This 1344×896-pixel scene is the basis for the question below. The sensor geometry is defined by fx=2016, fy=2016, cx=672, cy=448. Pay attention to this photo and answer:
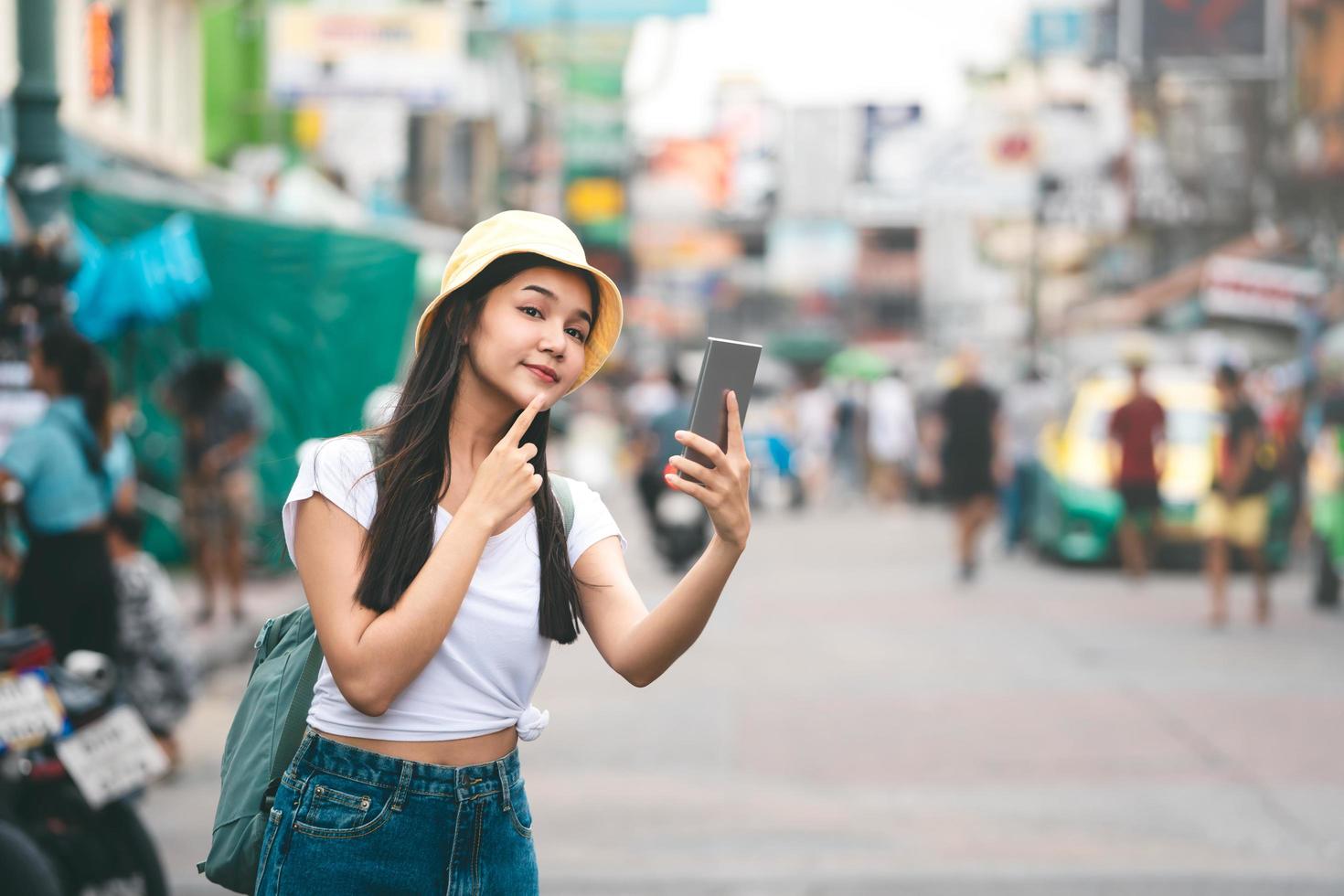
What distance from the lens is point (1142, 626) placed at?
46.6ft

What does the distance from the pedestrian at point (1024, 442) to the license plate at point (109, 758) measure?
15.7 metres

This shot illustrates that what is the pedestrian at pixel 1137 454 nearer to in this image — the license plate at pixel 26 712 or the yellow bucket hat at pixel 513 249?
the license plate at pixel 26 712

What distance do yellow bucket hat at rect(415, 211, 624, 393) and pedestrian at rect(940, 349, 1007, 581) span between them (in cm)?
1460

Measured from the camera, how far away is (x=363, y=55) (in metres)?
20.2

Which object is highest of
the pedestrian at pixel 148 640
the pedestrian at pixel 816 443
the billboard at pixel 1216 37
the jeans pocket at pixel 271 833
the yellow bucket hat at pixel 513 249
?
the billboard at pixel 1216 37

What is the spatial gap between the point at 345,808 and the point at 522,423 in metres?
0.61

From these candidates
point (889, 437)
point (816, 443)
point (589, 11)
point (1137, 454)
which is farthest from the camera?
point (816, 443)

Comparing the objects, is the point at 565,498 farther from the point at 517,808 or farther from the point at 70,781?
the point at 70,781

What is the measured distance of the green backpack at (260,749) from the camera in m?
3.03

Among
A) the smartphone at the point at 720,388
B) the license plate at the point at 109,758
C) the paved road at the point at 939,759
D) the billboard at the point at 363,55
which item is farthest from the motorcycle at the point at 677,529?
the smartphone at the point at 720,388

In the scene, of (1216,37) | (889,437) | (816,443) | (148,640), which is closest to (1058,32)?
(1216,37)

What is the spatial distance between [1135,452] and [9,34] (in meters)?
10.2

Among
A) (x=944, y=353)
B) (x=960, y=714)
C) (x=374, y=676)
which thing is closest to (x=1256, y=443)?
(x=960, y=714)

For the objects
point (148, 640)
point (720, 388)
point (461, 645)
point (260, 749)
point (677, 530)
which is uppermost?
point (720, 388)
